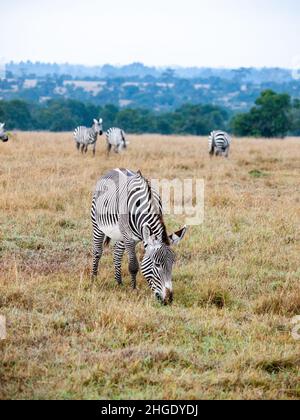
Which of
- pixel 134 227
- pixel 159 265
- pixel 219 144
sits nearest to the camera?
pixel 159 265

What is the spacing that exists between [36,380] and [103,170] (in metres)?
12.8

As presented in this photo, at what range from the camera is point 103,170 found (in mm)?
17953

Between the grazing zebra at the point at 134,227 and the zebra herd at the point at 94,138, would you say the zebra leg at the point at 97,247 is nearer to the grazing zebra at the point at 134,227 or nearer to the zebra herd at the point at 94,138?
the grazing zebra at the point at 134,227

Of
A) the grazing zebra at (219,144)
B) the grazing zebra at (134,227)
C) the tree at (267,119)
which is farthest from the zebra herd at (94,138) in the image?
the tree at (267,119)

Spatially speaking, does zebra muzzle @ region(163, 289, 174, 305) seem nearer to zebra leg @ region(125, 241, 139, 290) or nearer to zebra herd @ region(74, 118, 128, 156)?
zebra leg @ region(125, 241, 139, 290)

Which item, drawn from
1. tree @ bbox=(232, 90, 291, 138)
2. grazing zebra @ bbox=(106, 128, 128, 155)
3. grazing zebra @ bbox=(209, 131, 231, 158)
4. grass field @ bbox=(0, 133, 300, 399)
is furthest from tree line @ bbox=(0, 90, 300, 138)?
grass field @ bbox=(0, 133, 300, 399)

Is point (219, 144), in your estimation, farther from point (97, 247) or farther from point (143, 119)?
point (143, 119)

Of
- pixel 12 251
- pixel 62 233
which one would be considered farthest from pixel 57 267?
pixel 62 233

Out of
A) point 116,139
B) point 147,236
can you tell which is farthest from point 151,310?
point 116,139

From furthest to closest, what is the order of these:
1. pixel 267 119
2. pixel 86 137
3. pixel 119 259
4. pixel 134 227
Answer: pixel 267 119, pixel 86 137, pixel 119 259, pixel 134 227

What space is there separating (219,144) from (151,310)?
1666cm

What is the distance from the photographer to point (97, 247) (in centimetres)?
877

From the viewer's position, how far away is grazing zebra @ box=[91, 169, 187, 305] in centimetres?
718

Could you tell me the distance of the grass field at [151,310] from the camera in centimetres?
550
